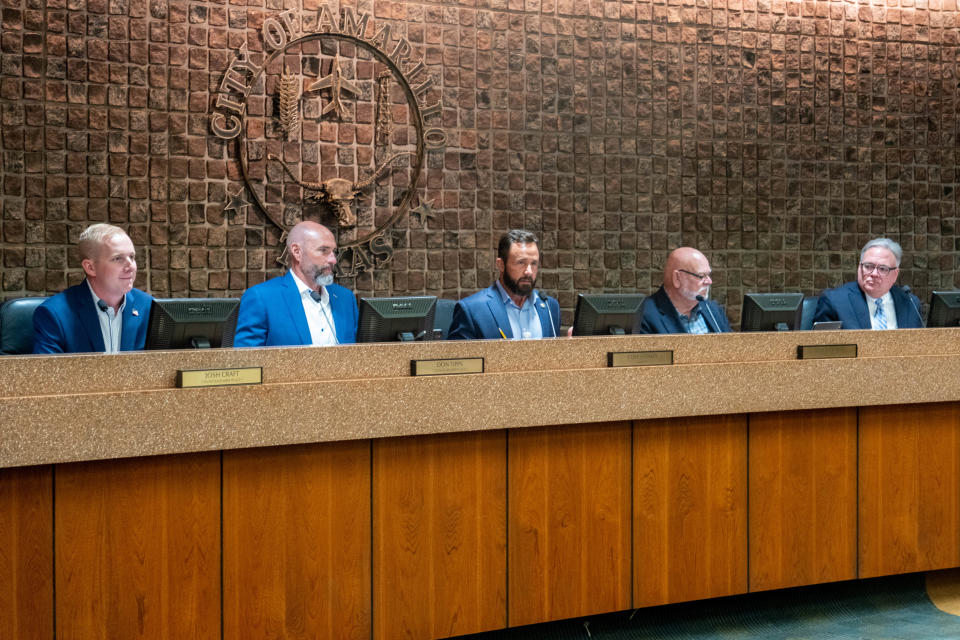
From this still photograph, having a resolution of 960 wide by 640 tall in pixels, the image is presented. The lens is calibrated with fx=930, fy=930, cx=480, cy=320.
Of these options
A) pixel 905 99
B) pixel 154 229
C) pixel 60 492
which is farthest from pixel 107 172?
pixel 905 99

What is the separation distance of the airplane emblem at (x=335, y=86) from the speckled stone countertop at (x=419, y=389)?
8.43ft

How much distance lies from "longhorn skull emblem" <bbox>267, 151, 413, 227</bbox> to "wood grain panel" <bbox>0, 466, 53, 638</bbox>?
2793 mm

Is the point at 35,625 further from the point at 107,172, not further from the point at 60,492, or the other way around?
the point at 107,172

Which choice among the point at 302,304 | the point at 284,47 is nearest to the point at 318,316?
the point at 302,304

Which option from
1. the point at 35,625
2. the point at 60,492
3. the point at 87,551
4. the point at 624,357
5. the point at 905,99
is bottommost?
the point at 35,625

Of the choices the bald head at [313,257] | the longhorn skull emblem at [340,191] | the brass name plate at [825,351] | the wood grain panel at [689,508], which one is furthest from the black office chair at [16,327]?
the brass name plate at [825,351]

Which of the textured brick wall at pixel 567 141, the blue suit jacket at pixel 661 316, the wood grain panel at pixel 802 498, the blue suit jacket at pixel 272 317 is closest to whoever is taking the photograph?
the wood grain panel at pixel 802 498

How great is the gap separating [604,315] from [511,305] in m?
0.99

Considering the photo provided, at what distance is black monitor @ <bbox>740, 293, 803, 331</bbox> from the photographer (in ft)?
11.6

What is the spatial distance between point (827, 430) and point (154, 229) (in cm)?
317

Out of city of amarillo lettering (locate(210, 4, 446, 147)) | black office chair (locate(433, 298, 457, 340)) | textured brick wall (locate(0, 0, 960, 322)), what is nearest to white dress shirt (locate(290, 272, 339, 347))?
black office chair (locate(433, 298, 457, 340))

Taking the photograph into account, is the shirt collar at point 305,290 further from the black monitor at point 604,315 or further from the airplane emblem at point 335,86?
the black monitor at point 604,315

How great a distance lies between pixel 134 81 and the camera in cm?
440

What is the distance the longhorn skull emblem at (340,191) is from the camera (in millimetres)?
4738
